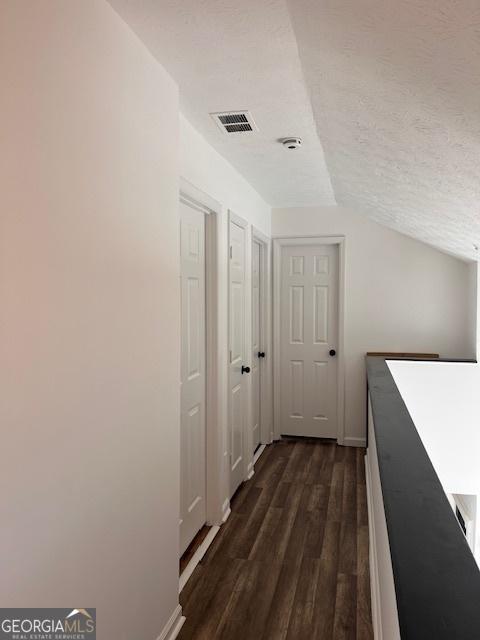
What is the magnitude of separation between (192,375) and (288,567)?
47.2 inches

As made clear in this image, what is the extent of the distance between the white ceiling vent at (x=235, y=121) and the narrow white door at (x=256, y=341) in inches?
72.3

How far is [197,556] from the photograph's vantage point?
9.16 feet

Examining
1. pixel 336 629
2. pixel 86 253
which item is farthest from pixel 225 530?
pixel 86 253

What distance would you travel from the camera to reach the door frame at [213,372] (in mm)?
3104

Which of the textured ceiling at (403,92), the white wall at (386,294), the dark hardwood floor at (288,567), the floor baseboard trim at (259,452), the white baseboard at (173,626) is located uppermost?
the textured ceiling at (403,92)

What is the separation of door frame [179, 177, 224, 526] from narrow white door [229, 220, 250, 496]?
337mm

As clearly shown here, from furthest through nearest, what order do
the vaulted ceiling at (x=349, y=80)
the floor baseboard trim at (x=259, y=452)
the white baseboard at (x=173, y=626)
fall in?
the floor baseboard trim at (x=259, y=452)
the white baseboard at (x=173, y=626)
the vaulted ceiling at (x=349, y=80)

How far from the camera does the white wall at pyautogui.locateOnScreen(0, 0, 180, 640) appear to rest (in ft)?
3.85

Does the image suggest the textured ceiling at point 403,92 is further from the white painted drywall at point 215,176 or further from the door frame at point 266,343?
the door frame at point 266,343

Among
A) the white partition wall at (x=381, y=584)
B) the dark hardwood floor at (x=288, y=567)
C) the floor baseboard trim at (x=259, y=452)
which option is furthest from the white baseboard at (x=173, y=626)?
the floor baseboard trim at (x=259, y=452)

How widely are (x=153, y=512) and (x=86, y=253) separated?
1.09m
